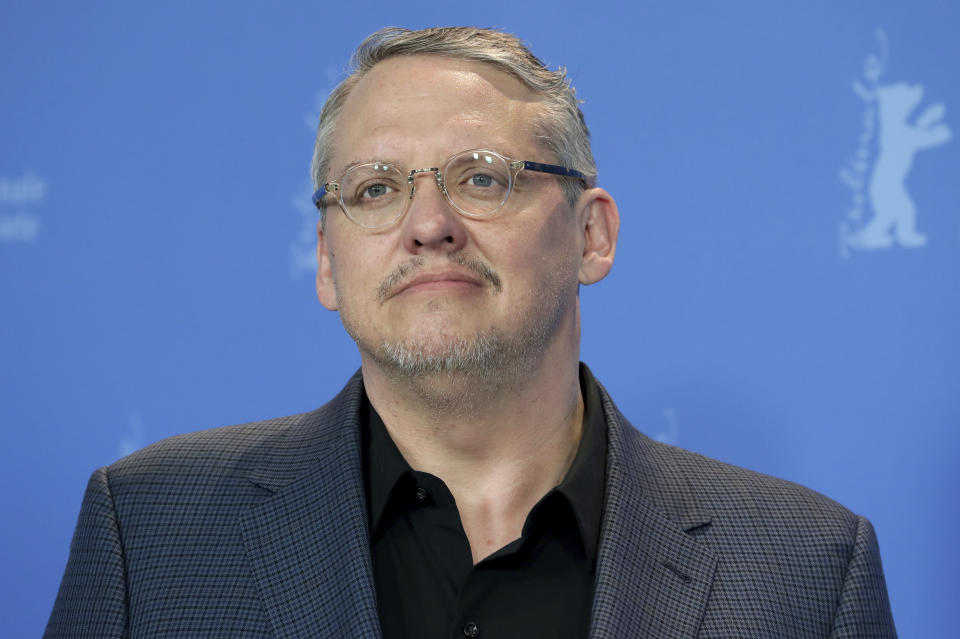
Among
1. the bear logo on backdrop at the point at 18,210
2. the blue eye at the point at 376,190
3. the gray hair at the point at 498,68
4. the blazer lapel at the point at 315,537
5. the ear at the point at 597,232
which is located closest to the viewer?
the blazer lapel at the point at 315,537

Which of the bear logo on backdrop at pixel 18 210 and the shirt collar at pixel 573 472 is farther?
the bear logo on backdrop at pixel 18 210

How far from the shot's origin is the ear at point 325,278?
7.53ft

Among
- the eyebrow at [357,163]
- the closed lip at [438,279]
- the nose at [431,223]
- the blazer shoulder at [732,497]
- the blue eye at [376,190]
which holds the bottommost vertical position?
the blazer shoulder at [732,497]

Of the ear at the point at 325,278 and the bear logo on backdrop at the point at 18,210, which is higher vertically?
the bear logo on backdrop at the point at 18,210

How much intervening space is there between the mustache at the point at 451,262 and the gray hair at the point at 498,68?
0.31 meters

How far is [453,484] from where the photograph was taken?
2154 mm

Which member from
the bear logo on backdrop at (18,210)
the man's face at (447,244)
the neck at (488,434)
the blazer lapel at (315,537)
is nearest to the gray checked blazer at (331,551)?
the blazer lapel at (315,537)

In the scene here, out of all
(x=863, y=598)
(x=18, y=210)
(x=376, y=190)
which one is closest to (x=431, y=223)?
(x=376, y=190)

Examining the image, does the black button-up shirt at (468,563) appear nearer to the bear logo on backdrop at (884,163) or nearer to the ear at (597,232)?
the ear at (597,232)

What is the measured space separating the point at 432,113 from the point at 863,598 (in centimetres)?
124

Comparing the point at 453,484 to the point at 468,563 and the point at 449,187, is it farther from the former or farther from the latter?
the point at 449,187

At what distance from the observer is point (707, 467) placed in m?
2.33

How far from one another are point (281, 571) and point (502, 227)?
0.75 metres

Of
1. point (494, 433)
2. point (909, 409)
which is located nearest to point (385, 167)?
point (494, 433)
